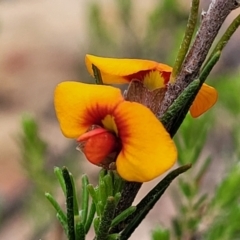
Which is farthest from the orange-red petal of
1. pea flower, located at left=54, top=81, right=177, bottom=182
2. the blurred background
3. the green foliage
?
the blurred background

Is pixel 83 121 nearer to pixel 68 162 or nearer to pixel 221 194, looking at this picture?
pixel 221 194

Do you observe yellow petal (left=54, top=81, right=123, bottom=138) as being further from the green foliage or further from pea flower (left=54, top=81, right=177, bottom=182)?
the green foliage

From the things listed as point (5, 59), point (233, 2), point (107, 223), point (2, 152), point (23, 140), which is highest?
point (233, 2)

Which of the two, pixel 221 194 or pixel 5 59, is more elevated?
pixel 221 194

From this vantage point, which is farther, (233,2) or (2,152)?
(2,152)

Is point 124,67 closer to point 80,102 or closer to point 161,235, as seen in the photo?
point 80,102

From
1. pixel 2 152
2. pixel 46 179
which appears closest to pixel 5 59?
pixel 2 152

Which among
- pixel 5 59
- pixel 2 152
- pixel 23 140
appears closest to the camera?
pixel 23 140
